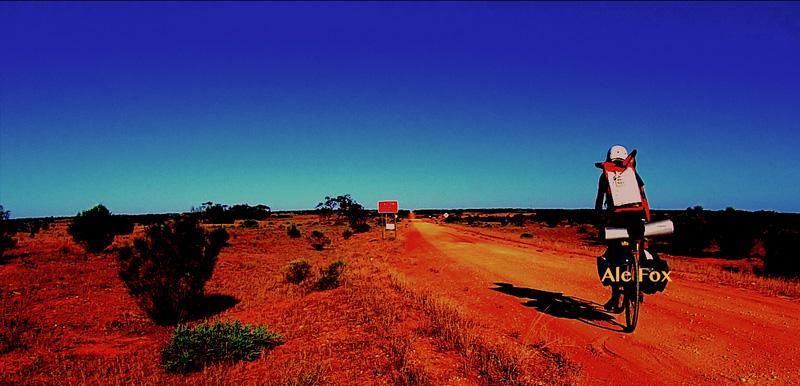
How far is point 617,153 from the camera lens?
6.42 metres

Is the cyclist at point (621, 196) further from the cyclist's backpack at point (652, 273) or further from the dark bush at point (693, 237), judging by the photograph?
the dark bush at point (693, 237)

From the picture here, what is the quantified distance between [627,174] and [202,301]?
37.3 feet

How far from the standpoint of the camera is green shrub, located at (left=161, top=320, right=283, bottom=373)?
20.6 ft

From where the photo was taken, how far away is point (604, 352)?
5.74 meters

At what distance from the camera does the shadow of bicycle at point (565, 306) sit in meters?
7.32

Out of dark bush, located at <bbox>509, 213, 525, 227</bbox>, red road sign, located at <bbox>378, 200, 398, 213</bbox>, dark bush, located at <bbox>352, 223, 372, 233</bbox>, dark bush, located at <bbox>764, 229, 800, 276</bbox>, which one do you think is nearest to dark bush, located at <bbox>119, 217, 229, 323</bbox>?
dark bush, located at <bbox>764, 229, 800, 276</bbox>

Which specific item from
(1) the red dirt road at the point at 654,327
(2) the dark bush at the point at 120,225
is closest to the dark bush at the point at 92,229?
(2) the dark bush at the point at 120,225

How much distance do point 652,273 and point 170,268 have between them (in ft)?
35.6

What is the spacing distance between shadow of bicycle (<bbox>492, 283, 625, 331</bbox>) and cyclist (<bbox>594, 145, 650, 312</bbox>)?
40.9 inches

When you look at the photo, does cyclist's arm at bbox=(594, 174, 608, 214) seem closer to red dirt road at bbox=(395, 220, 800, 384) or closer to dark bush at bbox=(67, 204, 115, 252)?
red dirt road at bbox=(395, 220, 800, 384)

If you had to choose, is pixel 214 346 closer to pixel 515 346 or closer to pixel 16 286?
pixel 515 346

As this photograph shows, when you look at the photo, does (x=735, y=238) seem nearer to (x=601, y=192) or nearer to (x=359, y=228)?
(x=601, y=192)

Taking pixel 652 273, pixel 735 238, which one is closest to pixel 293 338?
pixel 652 273

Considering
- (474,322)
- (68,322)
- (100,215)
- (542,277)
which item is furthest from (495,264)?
(100,215)
